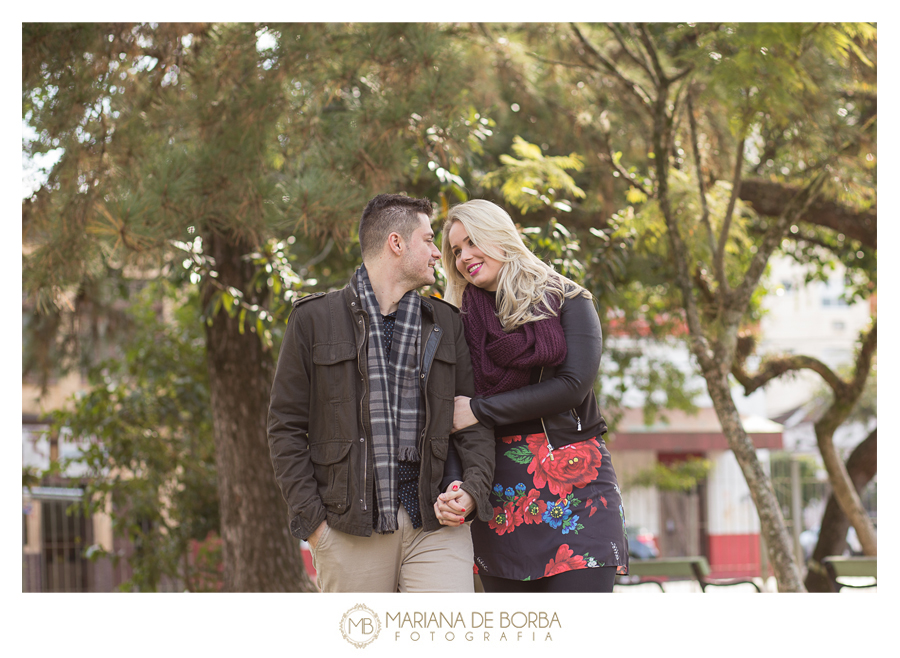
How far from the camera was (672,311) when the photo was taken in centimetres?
732

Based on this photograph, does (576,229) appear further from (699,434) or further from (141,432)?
(699,434)

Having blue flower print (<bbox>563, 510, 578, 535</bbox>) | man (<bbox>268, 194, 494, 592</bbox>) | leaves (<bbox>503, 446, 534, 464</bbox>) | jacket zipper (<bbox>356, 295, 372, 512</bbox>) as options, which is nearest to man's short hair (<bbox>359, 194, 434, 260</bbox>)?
man (<bbox>268, 194, 494, 592</bbox>)

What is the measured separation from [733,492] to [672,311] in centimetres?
1179

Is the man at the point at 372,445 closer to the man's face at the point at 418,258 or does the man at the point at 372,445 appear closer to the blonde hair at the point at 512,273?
the man's face at the point at 418,258

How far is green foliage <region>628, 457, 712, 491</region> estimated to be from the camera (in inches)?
563

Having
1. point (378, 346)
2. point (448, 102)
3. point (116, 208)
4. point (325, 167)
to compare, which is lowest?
point (378, 346)

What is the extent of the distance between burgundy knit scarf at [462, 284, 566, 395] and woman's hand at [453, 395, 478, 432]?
12cm

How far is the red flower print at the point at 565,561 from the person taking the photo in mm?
2537

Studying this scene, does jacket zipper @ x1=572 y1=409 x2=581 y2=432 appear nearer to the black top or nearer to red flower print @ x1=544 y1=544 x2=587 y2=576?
the black top

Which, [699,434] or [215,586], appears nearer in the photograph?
[215,586]

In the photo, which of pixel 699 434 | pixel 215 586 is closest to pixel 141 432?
pixel 215 586

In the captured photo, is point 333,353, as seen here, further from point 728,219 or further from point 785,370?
point 785,370

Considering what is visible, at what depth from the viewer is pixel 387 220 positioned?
8.57ft

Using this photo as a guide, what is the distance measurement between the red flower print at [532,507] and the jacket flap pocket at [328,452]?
604mm
